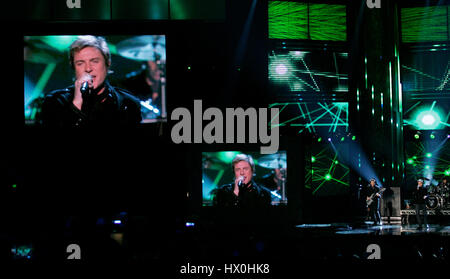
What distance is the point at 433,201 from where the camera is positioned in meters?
16.1

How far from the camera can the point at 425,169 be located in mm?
16969

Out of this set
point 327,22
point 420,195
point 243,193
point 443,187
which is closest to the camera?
point 420,195

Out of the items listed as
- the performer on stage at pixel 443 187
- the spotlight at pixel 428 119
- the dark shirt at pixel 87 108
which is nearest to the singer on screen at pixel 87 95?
the dark shirt at pixel 87 108

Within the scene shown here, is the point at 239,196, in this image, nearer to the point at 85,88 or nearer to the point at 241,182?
the point at 241,182

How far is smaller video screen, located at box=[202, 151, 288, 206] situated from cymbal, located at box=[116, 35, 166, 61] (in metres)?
3.04

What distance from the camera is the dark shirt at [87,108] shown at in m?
15.5

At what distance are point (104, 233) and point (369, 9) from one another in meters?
10.7

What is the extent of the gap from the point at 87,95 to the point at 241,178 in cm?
455

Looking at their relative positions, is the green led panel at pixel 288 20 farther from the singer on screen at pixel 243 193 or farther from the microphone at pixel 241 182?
the microphone at pixel 241 182

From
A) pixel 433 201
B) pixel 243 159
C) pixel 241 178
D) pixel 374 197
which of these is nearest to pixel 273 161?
pixel 243 159

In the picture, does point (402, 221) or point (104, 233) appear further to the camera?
point (402, 221)
